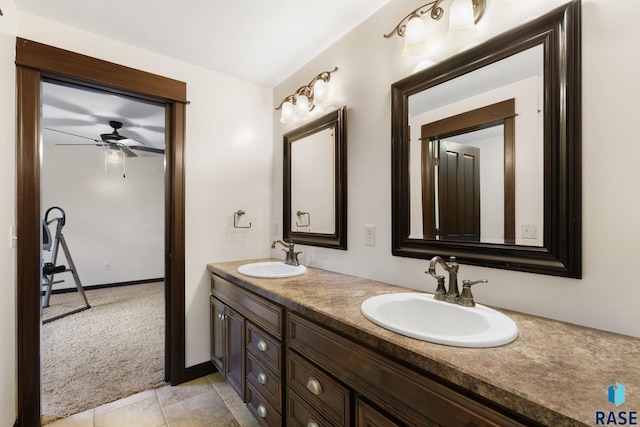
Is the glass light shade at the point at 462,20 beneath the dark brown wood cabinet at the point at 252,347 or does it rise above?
above

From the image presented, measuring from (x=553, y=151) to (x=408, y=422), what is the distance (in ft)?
3.24

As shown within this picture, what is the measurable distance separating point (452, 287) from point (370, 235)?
59 centimetres

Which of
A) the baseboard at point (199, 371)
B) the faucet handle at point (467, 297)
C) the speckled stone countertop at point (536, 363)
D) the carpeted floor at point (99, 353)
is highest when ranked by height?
the faucet handle at point (467, 297)

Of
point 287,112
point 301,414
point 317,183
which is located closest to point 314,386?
point 301,414

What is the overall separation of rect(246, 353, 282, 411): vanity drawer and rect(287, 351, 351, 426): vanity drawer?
12cm

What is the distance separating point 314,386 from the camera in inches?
44.6

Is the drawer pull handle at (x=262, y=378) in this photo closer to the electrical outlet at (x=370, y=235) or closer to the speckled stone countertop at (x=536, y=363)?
the speckled stone countertop at (x=536, y=363)

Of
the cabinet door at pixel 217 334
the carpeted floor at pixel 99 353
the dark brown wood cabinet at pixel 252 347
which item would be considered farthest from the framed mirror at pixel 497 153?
the carpeted floor at pixel 99 353

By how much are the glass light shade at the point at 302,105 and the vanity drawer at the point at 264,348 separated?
1.46 meters

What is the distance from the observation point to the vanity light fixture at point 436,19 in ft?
3.85

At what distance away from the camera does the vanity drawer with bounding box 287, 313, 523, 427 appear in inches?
26.6

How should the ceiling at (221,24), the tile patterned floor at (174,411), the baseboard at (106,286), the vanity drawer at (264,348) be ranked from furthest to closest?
the baseboard at (106,286), the tile patterned floor at (174,411), the ceiling at (221,24), the vanity drawer at (264,348)

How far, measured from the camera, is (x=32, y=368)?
163 cm

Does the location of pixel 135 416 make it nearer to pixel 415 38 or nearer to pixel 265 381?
pixel 265 381
